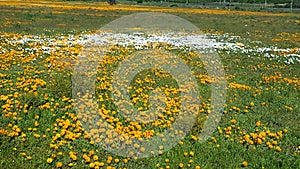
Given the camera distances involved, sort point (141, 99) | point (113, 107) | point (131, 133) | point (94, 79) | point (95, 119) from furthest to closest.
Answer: point (94, 79) < point (141, 99) < point (113, 107) < point (95, 119) < point (131, 133)

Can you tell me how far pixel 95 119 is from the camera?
6.81 m

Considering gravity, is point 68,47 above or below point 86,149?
above

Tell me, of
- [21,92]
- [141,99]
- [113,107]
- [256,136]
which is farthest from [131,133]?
[21,92]

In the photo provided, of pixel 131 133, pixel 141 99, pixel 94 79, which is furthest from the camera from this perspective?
pixel 94 79

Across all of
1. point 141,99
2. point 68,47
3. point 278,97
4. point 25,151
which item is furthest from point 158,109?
point 68,47

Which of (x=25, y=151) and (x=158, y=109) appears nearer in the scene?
(x=25, y=151)

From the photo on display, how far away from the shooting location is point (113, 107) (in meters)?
7.55

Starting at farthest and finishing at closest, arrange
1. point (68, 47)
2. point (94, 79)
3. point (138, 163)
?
point (68, 47)
point (94, 79)
point (138, 163)

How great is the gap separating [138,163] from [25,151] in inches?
83.2

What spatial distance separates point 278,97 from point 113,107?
16.3ft

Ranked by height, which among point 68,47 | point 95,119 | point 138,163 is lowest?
point 138,163

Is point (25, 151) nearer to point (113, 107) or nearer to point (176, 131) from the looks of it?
point (113, 107)

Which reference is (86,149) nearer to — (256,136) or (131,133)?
(131,133)

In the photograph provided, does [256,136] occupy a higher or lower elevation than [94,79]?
lower
